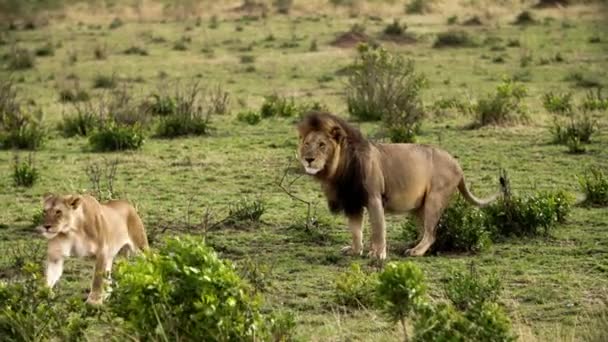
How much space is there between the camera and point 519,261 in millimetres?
9523

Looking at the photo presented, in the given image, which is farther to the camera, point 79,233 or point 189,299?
point 79,233

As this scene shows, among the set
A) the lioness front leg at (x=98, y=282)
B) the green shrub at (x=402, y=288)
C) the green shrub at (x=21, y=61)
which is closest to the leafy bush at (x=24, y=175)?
the lioness front leg at (x=98, y=282)

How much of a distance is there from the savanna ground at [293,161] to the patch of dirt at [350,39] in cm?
56

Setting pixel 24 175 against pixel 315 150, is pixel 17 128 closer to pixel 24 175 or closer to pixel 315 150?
pixel 24 175

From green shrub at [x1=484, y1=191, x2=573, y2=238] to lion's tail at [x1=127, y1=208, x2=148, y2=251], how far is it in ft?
9.30

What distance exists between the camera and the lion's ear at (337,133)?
368 inches

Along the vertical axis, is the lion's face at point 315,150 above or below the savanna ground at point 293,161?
above

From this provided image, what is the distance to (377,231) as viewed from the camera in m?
9.42

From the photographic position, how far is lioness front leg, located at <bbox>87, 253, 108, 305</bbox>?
7810mm

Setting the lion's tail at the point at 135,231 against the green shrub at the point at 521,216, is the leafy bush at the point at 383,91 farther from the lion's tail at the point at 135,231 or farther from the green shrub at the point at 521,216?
the lion's tail at the point at 135,231

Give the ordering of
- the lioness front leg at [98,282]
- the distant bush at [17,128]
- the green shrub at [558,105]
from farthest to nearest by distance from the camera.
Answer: the green shrub at [558,105] → the distant bush at [17,128] → the lioness front leg at [98,282]

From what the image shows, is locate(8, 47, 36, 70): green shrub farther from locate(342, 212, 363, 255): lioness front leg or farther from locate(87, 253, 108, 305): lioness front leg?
locate(87, 253, 108, 305): lioness front leg

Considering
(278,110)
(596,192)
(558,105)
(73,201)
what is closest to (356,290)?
(73,201)

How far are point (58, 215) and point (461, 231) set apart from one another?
126 inches
